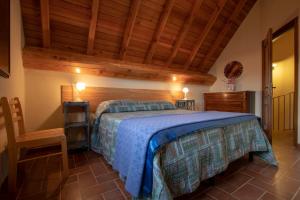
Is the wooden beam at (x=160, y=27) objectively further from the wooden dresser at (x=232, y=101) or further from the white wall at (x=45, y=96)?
the wooden dresser at (x=232, y=101)

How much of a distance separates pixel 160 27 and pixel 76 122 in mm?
2506

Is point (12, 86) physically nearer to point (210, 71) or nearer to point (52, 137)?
point (52, 137)

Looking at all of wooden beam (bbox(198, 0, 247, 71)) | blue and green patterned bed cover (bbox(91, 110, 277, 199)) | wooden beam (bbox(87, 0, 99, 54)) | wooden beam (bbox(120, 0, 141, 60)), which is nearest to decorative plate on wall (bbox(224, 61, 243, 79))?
wooden beam (bbox(198, 0, 247, 71))

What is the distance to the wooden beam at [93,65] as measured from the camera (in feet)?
8.13

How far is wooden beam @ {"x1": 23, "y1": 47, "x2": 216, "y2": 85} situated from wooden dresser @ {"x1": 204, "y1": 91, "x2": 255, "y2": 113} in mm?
969

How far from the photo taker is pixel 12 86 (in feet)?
6.00

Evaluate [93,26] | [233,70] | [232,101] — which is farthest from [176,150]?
[233,70]

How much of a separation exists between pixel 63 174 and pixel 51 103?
151cm

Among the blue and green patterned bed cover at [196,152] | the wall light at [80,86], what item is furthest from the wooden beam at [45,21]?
the blue and green patterned bed cover at [196,152]

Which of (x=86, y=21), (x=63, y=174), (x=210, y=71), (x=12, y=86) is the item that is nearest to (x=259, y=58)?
(x=210, y=71)

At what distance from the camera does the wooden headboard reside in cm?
285

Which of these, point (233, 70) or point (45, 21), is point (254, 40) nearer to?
point (233, 70)

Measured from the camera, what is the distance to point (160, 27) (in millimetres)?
3123

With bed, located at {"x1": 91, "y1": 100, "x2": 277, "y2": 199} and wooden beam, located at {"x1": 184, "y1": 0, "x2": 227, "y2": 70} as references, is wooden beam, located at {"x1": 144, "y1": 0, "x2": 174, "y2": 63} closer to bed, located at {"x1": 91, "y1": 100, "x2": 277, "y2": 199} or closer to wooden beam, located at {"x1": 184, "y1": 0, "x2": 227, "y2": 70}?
wooden beam, located at {"x1": 184, "y1": 0, "x2": 227, "y2": 70}
